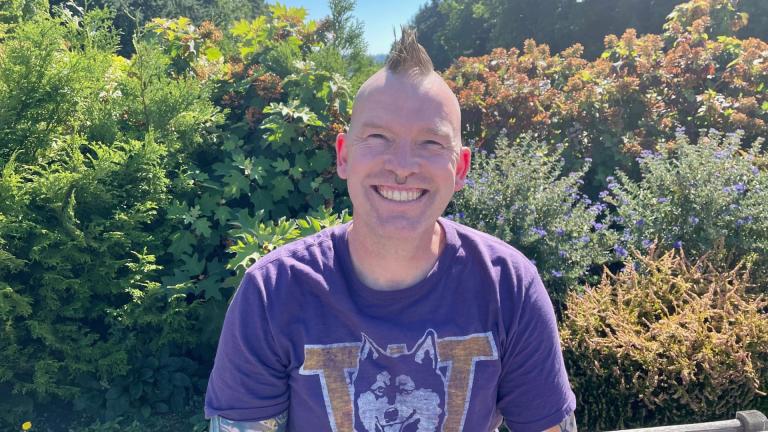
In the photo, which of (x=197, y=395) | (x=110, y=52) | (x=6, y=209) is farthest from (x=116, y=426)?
(x=110, y=52)

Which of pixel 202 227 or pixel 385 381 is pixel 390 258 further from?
pixel 202 227

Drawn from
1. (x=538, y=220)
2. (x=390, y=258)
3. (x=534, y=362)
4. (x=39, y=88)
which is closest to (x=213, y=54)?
(x=39, y=88)

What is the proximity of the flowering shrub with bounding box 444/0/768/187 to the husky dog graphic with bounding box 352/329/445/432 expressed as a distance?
10.7 ft

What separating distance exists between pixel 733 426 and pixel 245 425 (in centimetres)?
199

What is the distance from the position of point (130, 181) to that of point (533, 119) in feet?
9.75

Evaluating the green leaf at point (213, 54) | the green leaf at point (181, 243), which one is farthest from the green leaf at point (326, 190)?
the green leaf at point (213, 54)

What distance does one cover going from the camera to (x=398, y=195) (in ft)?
4.96

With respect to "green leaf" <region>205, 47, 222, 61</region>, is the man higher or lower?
lower

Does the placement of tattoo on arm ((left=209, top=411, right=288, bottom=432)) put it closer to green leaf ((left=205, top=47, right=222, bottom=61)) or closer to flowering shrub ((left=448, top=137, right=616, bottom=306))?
flowering shrub ((left=448, top=137, right=616, bottom=306))

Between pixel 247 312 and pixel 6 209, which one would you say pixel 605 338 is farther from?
pixel 6 209

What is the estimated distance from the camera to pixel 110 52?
Result: 3688mm

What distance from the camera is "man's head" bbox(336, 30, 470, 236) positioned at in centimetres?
151

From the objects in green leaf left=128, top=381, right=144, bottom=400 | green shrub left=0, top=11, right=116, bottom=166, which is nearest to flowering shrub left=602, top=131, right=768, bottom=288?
green leaf left=128, top=381, right=144, bottom=400

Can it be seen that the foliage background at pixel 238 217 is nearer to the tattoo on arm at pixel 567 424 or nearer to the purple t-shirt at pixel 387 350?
the tattoo on arm at pixel 567 424
